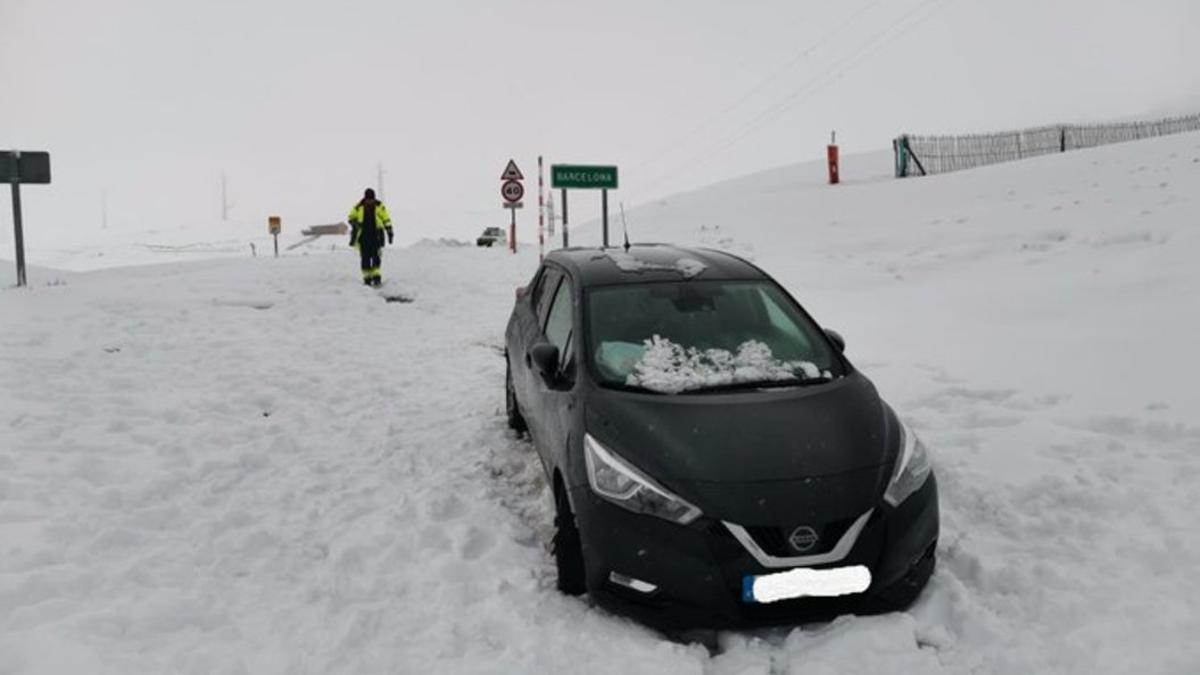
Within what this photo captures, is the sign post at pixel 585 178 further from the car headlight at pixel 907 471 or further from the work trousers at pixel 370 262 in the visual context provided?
the car headlight at pixel 907 471

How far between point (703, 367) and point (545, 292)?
189 cm

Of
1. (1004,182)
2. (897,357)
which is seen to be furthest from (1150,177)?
(897,357)

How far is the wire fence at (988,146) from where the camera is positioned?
24.7 meters

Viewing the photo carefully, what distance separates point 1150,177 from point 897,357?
973cm

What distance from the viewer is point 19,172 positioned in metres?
11.6

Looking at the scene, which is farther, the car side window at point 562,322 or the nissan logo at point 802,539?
the car side window at point 562,322

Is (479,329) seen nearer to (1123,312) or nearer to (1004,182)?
(1123,312)

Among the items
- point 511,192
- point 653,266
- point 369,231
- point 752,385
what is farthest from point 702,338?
point 511,192

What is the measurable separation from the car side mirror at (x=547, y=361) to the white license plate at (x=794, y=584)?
159 cm

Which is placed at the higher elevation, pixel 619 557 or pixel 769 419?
pixel 769 419

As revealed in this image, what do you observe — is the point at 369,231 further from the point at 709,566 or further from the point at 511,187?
the point at 709,566

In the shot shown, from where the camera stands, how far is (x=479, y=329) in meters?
11.4

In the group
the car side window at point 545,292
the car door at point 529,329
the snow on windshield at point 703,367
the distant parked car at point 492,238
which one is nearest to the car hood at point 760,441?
Result: the snow on windshield at point 703,367

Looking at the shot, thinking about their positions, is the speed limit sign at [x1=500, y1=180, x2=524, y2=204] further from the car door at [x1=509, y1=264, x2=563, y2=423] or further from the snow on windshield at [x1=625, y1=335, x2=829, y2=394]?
the snow on windshield at [x1=625, y1=335, x2=829, y2=394]
